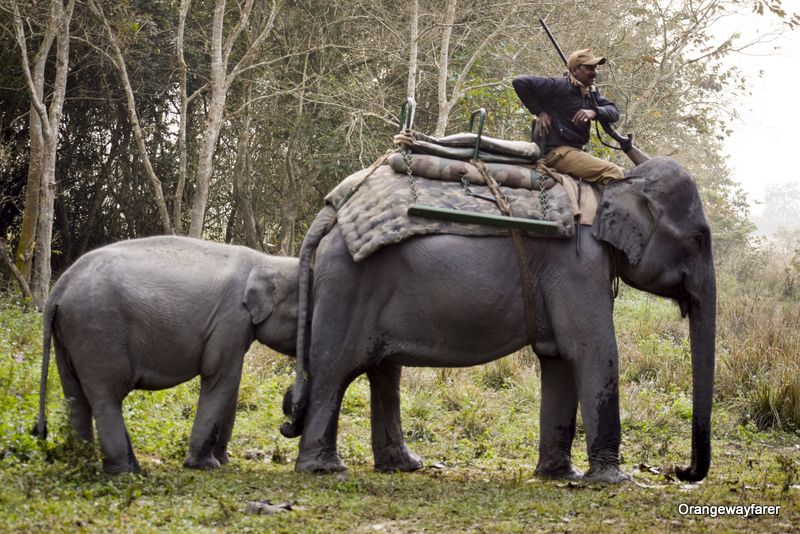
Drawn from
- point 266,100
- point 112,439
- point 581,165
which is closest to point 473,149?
point 581,165

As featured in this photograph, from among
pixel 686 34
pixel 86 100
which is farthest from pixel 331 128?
pixel 686 34

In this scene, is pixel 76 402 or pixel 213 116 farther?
pixel 213 116

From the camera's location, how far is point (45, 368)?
268 inches

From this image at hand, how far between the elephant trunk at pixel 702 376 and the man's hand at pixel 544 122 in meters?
1.50

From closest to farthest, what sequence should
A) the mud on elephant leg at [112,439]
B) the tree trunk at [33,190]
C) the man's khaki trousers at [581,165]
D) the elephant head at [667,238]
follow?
the mud on elephant leg at [112,439]
the elephant head at [667,238]
the man's khaki trousers at [581,165]
the tree trunk at [33,190]

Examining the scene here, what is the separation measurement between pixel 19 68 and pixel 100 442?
1278 cm

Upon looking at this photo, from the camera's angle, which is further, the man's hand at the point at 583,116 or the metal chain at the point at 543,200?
the man's hand at the point at 583,116

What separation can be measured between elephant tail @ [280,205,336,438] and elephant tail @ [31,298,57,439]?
1586 mm

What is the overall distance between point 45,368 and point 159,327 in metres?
0.74

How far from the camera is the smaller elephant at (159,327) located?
22.2 feet

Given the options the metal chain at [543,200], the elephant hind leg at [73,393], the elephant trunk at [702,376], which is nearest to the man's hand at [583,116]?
the metal chain at [543,200]

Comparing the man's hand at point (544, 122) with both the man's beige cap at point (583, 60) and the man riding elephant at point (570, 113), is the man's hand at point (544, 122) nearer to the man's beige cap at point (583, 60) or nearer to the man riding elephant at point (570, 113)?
the man riding elephant at point (570, 113)

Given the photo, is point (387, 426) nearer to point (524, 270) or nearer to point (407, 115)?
point (524, 270)

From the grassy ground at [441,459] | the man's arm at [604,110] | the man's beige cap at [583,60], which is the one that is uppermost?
the man's beige cap at [583,60]
